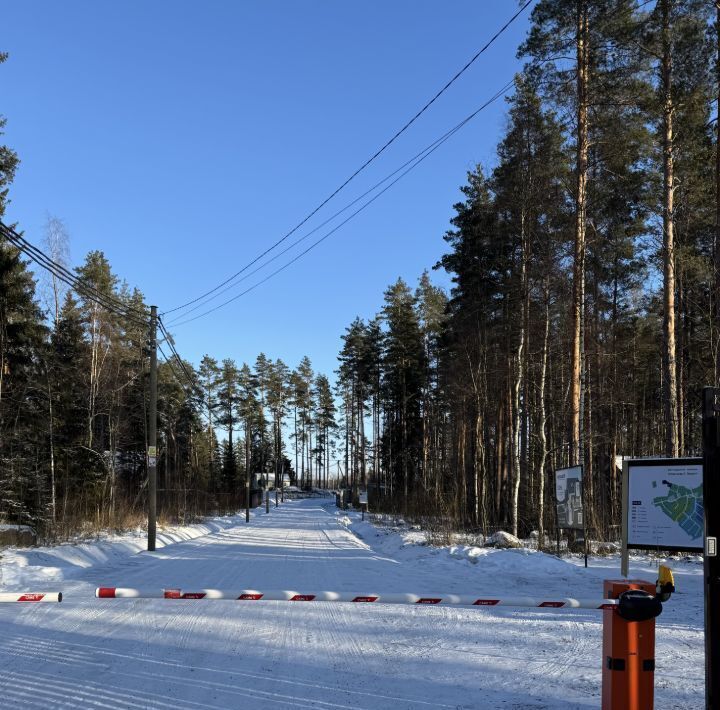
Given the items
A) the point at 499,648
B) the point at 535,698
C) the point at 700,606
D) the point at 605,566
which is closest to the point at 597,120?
the point at 605,566

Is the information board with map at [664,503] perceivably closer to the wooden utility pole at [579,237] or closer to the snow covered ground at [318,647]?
the snow covered ground at [318,647]

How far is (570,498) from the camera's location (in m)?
16.2

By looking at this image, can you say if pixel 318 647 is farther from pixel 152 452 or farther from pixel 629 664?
pixel 152 452

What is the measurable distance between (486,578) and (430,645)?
22.9ft

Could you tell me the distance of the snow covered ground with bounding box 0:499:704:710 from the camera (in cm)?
575

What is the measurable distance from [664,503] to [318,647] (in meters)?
5.94

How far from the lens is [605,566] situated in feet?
52.5

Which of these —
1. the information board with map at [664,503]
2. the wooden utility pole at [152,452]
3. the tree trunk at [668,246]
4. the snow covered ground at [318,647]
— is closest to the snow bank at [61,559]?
the snow covered ground at [318,647]

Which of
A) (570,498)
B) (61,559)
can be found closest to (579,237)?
(570,498)

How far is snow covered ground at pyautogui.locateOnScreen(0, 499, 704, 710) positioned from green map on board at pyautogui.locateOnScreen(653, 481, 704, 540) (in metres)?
1.30

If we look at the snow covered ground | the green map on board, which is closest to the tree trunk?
the snow covered ground

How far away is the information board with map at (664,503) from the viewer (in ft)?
31.8

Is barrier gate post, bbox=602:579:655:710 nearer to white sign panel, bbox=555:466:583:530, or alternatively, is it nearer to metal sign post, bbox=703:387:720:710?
metal sign post, bbox=703:387:720:710

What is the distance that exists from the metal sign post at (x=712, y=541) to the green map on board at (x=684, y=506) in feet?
18.9
